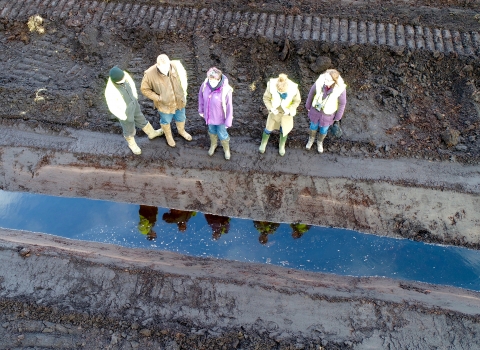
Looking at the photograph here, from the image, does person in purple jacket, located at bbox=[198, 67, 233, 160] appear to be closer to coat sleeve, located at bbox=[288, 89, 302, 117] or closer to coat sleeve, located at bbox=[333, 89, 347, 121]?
coat sleeve, located at bbox=[288, 89, 302, 117]

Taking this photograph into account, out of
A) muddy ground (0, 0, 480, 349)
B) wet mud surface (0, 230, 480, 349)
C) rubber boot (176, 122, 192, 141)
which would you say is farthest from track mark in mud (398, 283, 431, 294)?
rubber boot (176, 122, 192, 141)

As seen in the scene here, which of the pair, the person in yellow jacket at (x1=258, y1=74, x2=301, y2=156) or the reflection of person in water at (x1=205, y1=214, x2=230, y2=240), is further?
the reflection of person in water at (x1=205, y1=214, x2=230, y2=240)

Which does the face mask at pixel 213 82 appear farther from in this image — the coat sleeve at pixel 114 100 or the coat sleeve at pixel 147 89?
the coat sleeve at pixel 114 100

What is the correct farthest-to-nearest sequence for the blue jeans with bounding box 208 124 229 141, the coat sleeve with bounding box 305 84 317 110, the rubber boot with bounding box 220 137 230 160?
1. the rubber boot with bounding box 220 137 230 160
2. the blue jeans with bounding box 208 124 229 141
3. the coat sleeve with bounding box 305 84 317 110

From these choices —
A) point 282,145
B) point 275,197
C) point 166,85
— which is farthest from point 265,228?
point 166,85

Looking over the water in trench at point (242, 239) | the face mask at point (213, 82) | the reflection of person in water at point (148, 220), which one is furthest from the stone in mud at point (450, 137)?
the reflection of person in water at point (148, 220)

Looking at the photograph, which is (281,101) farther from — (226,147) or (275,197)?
(275,197)
